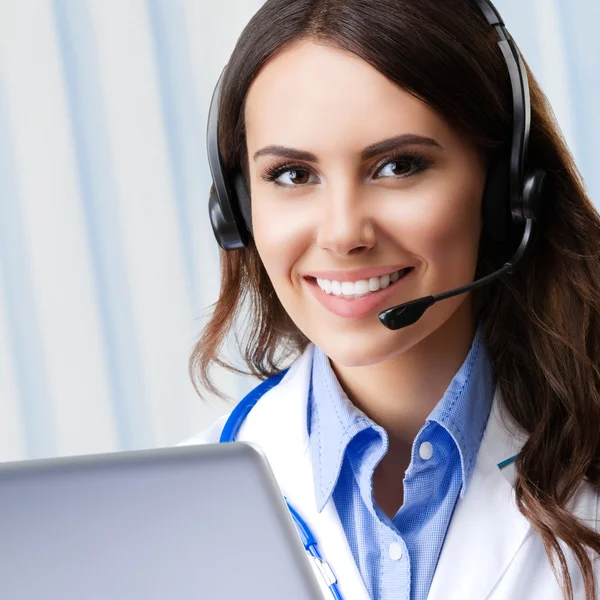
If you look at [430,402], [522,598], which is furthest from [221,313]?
[522,598]

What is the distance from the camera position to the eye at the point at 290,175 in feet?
3.72

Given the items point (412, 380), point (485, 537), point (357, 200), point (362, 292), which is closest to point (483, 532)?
point (485, 537)

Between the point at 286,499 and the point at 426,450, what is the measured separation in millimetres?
211

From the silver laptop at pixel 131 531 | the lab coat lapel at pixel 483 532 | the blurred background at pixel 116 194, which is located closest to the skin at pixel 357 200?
the lab coat lapel at pixel 483 532

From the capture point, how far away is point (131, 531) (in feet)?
1.61

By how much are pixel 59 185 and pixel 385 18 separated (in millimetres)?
1090

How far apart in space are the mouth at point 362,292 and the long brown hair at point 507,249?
0.66 ft

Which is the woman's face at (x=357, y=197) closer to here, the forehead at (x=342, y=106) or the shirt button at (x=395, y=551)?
the forehead at (x=342, y=106)

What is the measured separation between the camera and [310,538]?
119 cm

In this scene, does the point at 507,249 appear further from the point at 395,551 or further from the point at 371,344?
the point at 395,551

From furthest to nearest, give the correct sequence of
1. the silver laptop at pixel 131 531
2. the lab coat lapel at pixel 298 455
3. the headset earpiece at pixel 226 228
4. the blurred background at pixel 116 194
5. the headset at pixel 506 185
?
the blurred background at pixel 116 194 → the headset earpiece at pixel 226 228 → the lab coat lapel at pixel 298 455 → the headset at pixel 506 185 → the silver laptop at pixel 131 531

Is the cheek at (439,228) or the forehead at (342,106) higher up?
the forehead at (342,106)

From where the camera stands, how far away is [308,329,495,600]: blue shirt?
1.15 metres

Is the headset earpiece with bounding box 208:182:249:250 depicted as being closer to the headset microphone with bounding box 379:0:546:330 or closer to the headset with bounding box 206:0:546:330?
the headset with bounding box 206:0:546:330
